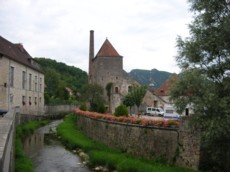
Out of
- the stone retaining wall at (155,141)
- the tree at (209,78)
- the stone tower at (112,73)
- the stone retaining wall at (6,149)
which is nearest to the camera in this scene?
the stone retaining wall at (6,149)

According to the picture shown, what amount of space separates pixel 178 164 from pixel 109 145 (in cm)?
757

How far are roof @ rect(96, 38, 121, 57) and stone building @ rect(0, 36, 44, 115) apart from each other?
45.4 ft

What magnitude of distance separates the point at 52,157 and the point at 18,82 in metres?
21.3

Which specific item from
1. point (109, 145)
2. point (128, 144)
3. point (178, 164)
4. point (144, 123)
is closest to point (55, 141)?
point (109, 145)

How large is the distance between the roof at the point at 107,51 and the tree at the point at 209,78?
4811 cm

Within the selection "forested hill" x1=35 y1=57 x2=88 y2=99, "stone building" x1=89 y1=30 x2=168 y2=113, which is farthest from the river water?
"forested hill" x1=35 y1=57 x2=88 y2=99

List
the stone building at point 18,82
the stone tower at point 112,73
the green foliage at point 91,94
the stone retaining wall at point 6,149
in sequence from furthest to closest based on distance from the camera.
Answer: the stone tower at point 112,73
the green foliage at point 91,94
the stone building at point 18,82
the stone retaining wall at point 6,149

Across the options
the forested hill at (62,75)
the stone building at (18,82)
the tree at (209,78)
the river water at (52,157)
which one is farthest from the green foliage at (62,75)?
the tree at (209,78)

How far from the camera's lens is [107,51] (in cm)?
6175

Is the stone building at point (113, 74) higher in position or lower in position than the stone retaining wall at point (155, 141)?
higher

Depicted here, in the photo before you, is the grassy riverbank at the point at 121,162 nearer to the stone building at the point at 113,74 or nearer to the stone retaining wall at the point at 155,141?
the stone retaining wall at the point at 155,141

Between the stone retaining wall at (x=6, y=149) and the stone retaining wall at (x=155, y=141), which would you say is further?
the stone retaining wall at (x=155, y=141)

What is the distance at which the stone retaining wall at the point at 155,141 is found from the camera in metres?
13.8

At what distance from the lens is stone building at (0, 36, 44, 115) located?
113ft
